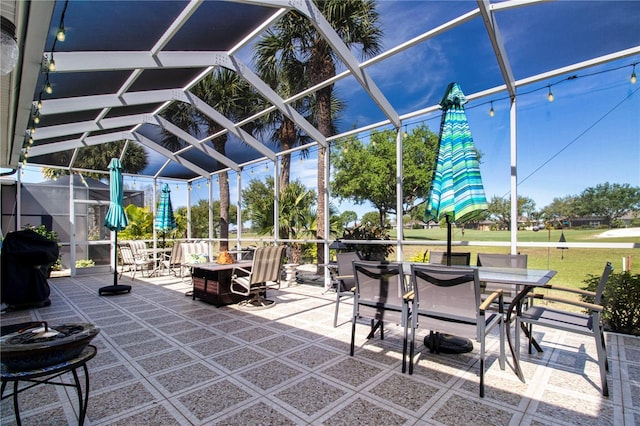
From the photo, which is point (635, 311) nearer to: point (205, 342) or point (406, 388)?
point (406, 388)

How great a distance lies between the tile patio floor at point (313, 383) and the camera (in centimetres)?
232

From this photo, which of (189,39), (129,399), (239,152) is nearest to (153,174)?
(239,152)

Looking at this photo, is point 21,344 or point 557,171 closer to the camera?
point 21,344

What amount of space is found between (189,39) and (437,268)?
15.0 feet

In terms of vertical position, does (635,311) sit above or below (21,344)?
below

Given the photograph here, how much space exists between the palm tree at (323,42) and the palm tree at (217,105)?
1.96m

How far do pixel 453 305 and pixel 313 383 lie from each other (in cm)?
137

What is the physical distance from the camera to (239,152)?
9.06 m

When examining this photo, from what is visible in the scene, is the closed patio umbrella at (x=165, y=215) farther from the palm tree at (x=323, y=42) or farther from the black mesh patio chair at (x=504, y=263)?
the black mesh patio chair at (x=504, y=263)

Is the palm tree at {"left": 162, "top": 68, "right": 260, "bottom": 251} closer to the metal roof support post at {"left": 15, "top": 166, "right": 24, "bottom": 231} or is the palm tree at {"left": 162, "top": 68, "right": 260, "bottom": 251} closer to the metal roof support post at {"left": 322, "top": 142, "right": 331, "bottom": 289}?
the metal roof support post at {"left": 322, "top": 142, "right": 331, "bottom": 289}

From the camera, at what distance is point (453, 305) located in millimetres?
2809

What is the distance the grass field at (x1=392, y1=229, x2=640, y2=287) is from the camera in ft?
14.6

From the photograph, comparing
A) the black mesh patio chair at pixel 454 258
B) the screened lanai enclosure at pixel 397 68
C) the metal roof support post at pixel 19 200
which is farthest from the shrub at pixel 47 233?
the black mesh patio chair at pixel 454 258

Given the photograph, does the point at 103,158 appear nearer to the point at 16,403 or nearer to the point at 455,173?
the point at 16,403
